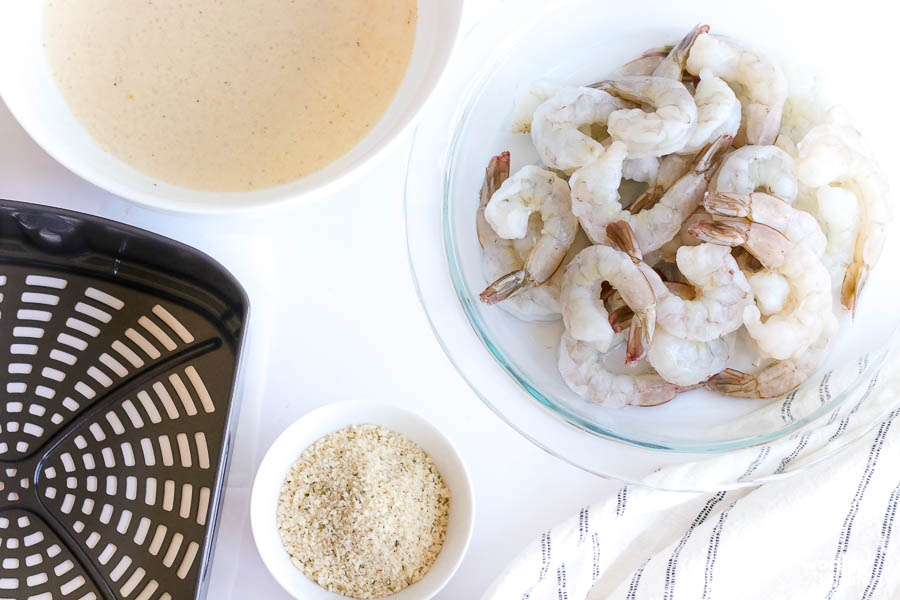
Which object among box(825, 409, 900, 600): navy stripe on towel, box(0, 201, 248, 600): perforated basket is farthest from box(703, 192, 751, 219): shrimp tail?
box(0, 201, 248, 600): perforated basket

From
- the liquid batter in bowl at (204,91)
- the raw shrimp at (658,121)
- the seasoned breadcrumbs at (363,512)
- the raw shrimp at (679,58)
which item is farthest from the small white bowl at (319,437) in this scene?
the raw shrimp at (679,58)

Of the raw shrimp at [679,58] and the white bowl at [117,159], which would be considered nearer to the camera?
the white bowl at [117,159]

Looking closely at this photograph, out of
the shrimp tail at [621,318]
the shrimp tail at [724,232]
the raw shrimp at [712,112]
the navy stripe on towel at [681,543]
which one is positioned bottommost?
the navy stripe on towel at [681,543]

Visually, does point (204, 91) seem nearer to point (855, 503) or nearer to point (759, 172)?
point (759, 172)

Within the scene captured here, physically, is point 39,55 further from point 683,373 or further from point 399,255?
point 683,373

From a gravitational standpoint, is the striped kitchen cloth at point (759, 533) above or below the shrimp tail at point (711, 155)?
below

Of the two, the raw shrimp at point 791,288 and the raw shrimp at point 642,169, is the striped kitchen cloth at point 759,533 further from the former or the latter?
the raw shrimp at point 642,169

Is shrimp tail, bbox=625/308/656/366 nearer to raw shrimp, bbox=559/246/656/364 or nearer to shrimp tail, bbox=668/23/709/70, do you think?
raw shrimp, bbox=559/246/656/364

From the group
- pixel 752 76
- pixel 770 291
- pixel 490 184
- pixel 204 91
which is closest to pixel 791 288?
pixel 770 291
